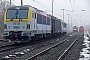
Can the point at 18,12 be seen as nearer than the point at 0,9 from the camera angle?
Yes

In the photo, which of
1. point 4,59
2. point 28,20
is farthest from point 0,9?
point 4,59

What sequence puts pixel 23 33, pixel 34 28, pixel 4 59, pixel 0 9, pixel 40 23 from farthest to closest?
pixel 0 9 → pixel 40 23 → pixel 34 28 → pixel 23 33 → pixel 4 59

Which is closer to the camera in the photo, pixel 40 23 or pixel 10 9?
pixel 10 9

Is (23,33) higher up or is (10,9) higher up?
(10,9)

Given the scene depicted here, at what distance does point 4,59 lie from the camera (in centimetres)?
1143

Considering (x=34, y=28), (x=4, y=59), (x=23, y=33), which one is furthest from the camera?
(x=34, y=28)

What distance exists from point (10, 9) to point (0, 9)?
43.9 meters

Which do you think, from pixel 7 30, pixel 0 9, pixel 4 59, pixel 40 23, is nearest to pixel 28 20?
pixel 7 30

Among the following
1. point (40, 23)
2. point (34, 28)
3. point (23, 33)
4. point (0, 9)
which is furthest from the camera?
Result: point (0, 9)

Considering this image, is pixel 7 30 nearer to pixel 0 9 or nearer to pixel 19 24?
pixel 19 24

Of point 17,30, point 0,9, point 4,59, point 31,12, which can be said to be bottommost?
point 4,59

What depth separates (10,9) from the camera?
20766 millimetres

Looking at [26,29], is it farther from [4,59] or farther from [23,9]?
[4,59]

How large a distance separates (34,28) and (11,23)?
2.45 m
